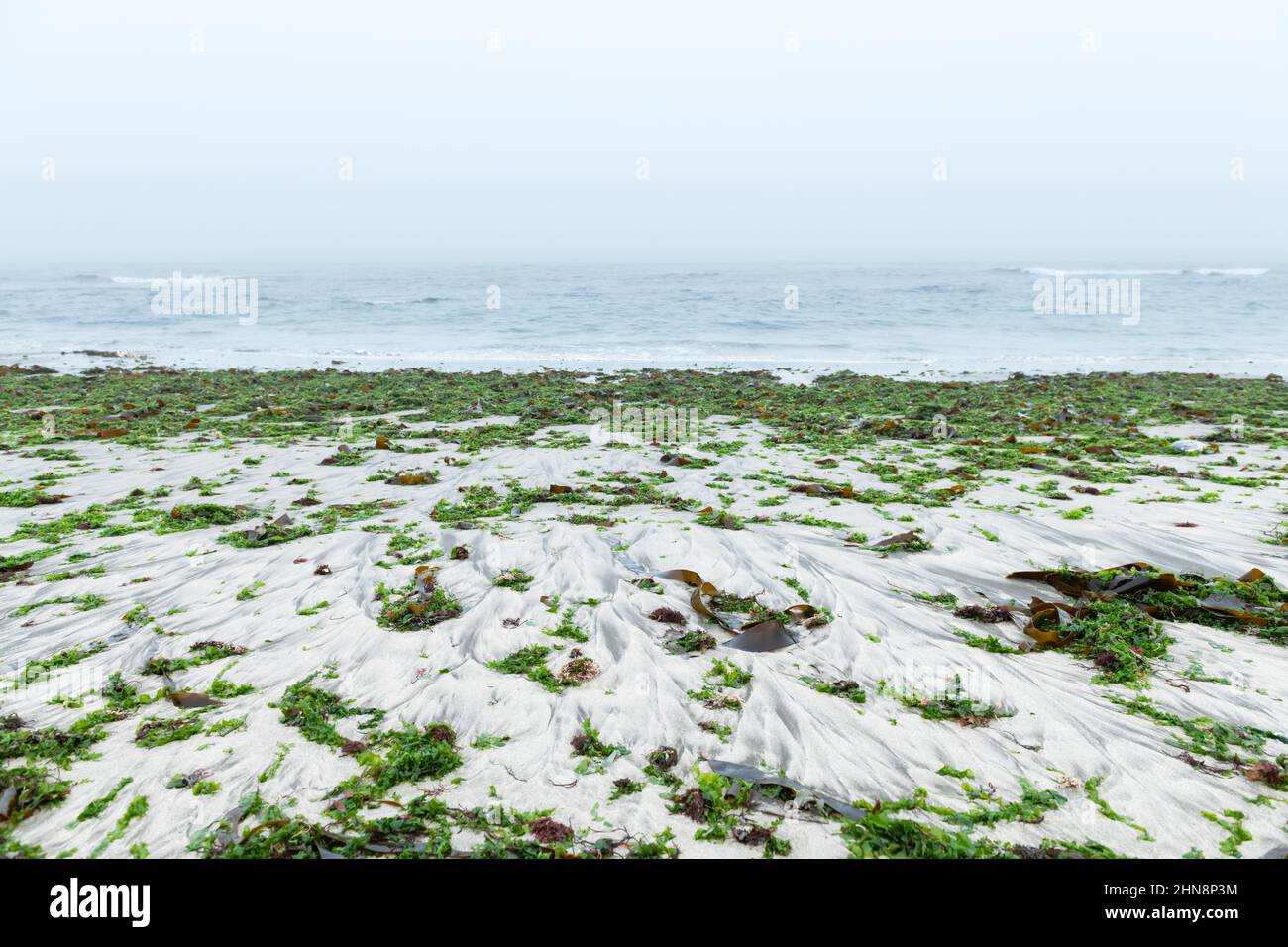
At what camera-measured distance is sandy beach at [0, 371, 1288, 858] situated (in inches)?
106

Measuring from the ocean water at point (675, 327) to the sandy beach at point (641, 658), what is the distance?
12.7 m

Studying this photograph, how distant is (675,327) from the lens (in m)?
30.4

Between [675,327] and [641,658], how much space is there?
2764cm

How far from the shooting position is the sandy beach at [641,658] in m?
2.70

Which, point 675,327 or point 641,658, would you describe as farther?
point 675,327

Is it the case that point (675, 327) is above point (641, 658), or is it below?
above

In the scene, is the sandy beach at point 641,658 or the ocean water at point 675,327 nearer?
the sandy beach at point 641,658

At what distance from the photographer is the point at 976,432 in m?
10.4

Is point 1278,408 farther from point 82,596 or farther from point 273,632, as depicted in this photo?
point 82,596

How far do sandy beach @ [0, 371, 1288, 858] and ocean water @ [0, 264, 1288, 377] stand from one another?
12699 mm

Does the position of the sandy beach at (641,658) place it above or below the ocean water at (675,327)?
below
